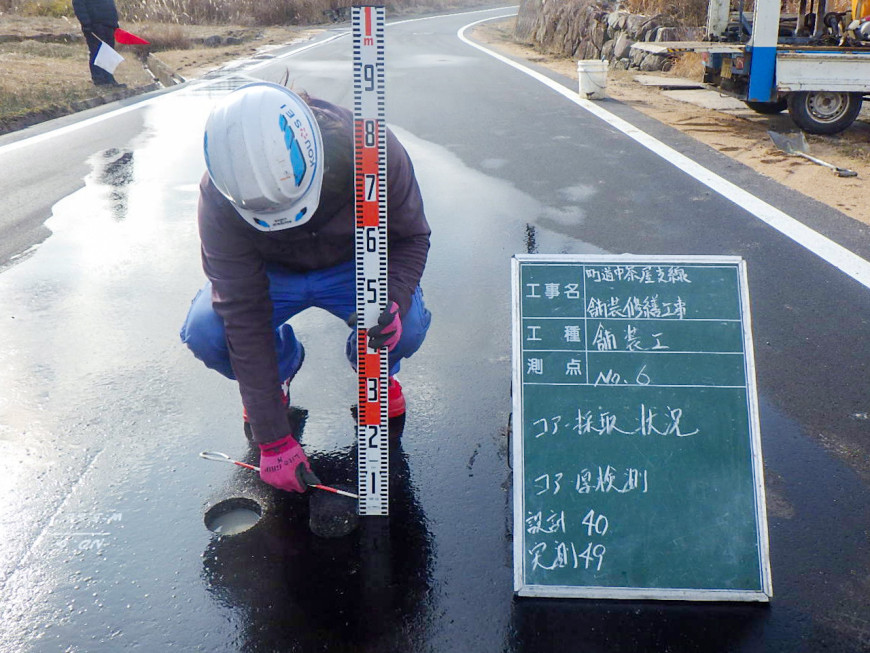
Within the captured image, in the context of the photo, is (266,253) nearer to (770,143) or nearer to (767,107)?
(770,143)

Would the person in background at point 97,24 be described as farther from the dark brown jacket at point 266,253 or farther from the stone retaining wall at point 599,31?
the dark brown jacket at point 266,253

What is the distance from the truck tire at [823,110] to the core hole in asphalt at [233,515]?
8479 mm

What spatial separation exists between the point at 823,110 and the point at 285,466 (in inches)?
342

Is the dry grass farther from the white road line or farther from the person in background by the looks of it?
the white road line

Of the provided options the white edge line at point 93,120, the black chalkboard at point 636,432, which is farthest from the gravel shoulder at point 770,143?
the white edge line at point 93,120

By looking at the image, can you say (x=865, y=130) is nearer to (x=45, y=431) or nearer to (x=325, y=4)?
(x=45, y=431)

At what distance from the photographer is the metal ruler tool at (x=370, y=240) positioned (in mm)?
2559

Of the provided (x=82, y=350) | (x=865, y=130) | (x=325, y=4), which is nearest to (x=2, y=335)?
(x=82, y=350)

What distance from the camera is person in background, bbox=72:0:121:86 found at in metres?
13.1

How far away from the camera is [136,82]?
46.7 ft

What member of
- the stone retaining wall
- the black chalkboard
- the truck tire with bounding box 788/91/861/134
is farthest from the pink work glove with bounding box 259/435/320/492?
the stone retaining wall

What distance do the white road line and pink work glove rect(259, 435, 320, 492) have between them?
11.6ft

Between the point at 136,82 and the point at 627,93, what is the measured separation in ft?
27.1

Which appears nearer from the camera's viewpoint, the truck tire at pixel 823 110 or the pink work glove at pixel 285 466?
the pink work glove at pixel 285 466
